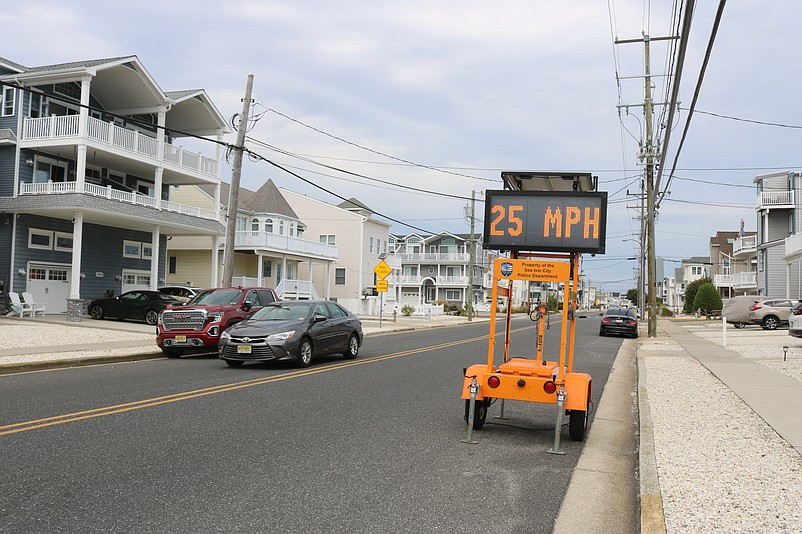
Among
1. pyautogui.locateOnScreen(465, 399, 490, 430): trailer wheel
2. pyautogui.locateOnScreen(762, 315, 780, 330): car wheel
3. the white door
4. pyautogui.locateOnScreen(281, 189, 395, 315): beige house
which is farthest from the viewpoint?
pyautogui.locateOnScreen(281, 189, 395, 315): beige house

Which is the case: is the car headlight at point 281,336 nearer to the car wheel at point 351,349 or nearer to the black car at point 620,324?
the car wheel at point 351,349

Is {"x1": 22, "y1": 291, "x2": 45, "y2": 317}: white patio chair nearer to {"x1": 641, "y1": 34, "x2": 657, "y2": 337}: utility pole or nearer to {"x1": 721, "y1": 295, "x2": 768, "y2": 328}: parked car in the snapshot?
{"x1": 641, "y1": 34, "x2": 657, "y2": 337}: utility pole

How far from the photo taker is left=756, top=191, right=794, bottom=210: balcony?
5380 centimetres

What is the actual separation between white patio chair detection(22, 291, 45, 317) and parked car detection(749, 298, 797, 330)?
33.5 m

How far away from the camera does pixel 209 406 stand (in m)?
9.73

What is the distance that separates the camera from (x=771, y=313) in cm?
3681

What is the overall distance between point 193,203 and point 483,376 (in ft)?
134

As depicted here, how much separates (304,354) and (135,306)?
15644mm

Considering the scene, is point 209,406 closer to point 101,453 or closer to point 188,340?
point 101,453

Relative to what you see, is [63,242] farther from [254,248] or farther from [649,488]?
[649,488]

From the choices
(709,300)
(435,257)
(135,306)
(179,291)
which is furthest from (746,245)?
(135,306)

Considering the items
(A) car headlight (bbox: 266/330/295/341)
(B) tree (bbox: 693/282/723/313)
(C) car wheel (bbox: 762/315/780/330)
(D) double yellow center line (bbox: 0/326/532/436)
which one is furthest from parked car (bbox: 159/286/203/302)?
(B) tree (bbox: 693/282/723/313)

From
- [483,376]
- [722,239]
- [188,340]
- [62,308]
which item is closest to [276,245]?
[62,308]

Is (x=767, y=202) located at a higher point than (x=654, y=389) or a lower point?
higher
